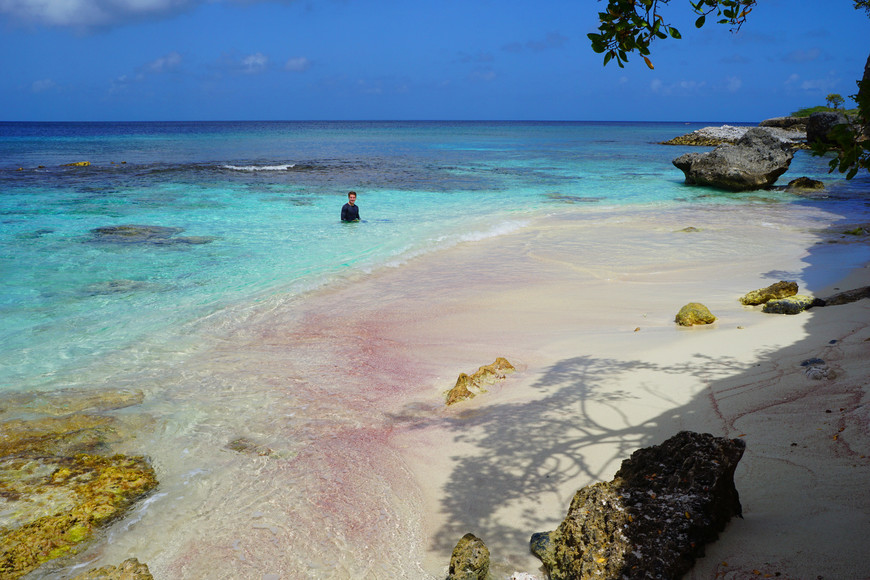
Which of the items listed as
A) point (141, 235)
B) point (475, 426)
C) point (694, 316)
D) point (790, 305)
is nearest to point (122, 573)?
point (475, 426)

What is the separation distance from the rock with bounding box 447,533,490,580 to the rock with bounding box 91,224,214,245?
40.8 ft

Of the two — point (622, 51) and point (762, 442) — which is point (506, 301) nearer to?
point (762, 442)

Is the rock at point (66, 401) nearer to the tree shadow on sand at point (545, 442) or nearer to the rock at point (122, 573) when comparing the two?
the rock at point (122, 573)

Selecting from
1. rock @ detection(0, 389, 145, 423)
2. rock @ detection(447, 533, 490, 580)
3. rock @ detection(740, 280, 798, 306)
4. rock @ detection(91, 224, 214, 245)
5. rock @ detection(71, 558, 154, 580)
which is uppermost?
rock @ detection(740, 280, 798, 306)

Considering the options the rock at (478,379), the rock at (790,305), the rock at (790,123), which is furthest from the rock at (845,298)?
the rock at (790,123)

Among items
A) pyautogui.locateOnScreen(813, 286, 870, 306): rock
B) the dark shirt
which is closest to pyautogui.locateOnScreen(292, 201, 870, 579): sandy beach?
pyautogui.locateOnScreen(813, 286, 870, 306): rock

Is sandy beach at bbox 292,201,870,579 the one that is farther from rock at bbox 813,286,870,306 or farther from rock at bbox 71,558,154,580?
rock at bbox 71,558,154,580

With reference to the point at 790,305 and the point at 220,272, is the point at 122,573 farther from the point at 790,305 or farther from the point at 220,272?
the point at 220,272

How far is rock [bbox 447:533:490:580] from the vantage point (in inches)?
128

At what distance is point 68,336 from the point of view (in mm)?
8047

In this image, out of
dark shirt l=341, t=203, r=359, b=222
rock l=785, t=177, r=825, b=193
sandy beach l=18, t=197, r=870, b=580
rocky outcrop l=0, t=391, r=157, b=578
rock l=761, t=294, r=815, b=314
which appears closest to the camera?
sandy beach l=18, t=197, r=870, b=580

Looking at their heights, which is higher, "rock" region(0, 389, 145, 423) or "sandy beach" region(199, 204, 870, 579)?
"sandy beach" region(199, 204, 870, 579)

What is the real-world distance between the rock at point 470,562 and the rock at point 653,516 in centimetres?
34

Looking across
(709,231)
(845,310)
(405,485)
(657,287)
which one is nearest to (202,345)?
(405,485)
